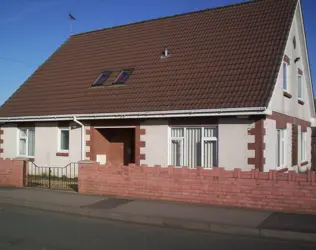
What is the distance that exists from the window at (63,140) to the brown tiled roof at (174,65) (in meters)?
1.09

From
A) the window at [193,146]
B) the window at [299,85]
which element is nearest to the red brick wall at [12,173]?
the window at [193,146]

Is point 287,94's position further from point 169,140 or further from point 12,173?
point 12,173

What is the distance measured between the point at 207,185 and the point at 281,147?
19.2ft

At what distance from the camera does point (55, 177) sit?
17.6 m

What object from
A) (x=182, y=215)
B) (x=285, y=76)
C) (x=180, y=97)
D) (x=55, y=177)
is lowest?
(x=182, y=215)

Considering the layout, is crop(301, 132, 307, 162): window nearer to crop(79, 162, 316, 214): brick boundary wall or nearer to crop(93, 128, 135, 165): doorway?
crop(93, 128, 135, 165): doorway

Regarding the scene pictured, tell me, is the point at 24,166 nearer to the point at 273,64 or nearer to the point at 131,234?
the point at 131,234

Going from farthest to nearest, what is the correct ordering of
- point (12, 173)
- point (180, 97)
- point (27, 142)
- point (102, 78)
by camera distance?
point (27, 142), point (102, 78), point (12, 173), point (180, 97)

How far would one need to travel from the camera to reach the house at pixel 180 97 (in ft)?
43.8

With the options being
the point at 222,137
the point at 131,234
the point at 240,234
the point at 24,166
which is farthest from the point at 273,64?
the point at 24,166

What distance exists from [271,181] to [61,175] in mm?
10405

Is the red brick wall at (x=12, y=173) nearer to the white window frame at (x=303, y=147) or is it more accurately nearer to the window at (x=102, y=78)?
the window at (x=102, y=78)

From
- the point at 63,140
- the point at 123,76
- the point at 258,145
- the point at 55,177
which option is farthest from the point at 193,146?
the point at 55,177

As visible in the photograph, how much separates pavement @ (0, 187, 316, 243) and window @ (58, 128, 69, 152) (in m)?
5.16
